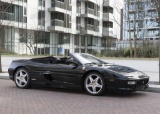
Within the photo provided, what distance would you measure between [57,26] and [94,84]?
33246mm

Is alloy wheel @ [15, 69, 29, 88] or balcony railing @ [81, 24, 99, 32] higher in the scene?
balcony railing @ [81, 24, 99, 32]

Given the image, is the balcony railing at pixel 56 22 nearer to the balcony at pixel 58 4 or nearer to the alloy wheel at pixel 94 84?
the balcony at pixel 58 4

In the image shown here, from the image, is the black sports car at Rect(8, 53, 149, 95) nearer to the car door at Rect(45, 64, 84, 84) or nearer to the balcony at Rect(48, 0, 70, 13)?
the car door at Rect(45, 64, 84, 84)

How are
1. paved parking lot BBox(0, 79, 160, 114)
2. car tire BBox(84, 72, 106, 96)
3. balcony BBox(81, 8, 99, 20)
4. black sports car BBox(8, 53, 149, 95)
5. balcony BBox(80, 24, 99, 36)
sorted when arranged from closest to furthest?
paved parking lot BBox(0, 79, 160, 114)
black sports car BBox(8, 53, 149, 95)
car tire BBox(84, 72, 106, 96)
balcony BBox(80, 24, 99, 36)
balcony BBox(81, 8, 99, 20)

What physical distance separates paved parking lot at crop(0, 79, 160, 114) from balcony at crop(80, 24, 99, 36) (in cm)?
3865

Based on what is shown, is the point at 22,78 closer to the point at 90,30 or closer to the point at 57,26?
the point at 57,26

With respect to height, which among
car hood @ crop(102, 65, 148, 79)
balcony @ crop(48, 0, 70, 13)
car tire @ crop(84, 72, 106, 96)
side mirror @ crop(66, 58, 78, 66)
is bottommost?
car tire @ crop(84, 72, 106, 96)

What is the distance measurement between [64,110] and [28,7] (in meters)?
32.9

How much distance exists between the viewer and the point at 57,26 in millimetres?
41812

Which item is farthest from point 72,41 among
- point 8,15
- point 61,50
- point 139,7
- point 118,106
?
point 118,106

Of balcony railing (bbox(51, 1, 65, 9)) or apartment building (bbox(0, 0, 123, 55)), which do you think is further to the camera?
balcony railing (bbox(51, 1, 65, 9))

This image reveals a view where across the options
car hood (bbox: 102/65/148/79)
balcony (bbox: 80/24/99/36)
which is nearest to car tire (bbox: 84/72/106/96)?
car hood (bbox: 102/65/148/79)

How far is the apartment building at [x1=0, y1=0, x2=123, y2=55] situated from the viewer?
35.6 m

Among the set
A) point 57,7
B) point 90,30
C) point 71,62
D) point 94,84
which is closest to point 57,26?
point 57,7
